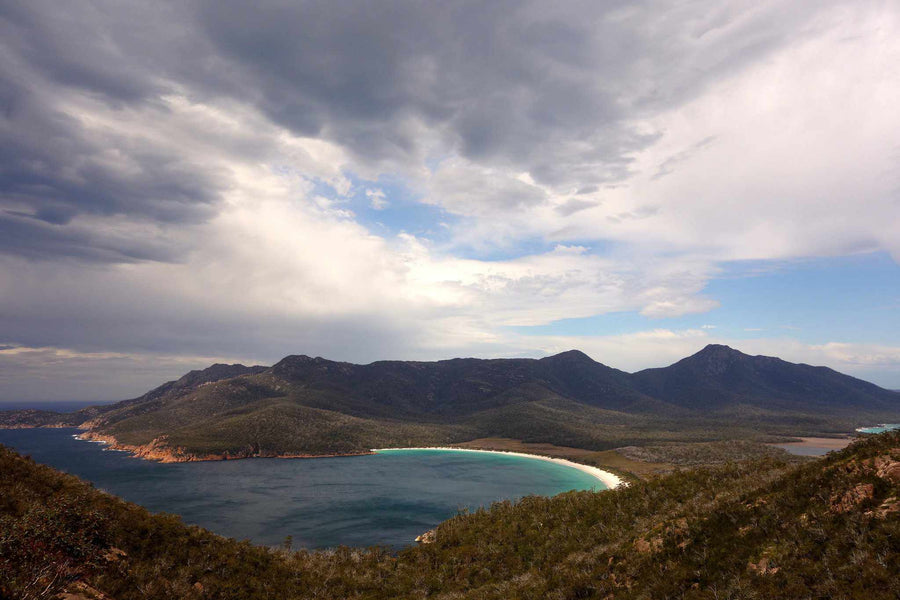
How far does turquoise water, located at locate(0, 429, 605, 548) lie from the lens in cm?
6625

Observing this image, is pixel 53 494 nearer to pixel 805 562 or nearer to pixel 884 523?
pixel 805 562

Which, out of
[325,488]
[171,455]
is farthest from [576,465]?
[171,455]

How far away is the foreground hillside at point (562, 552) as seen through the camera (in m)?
12.0

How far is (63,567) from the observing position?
14289 millimetres

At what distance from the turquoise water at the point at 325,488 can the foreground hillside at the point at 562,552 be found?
117ft

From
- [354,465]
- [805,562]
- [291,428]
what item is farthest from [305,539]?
[291,428]

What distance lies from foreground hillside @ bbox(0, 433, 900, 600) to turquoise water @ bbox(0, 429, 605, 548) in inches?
1407

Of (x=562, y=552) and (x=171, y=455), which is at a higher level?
(x=562, y=552)

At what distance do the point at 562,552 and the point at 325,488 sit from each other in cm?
8793

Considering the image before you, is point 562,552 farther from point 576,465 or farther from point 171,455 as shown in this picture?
point 171,455

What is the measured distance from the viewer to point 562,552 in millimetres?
25172

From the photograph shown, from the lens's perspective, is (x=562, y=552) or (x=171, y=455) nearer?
(x=562, y=552)

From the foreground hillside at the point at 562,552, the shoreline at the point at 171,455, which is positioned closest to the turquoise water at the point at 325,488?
the shoreline at the point at 171,455

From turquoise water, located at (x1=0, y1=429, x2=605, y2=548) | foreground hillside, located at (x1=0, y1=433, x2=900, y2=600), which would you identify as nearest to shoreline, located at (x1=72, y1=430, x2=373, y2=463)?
turquoise water, located at (x1=0, y1=429, x2=605, y2=548)
